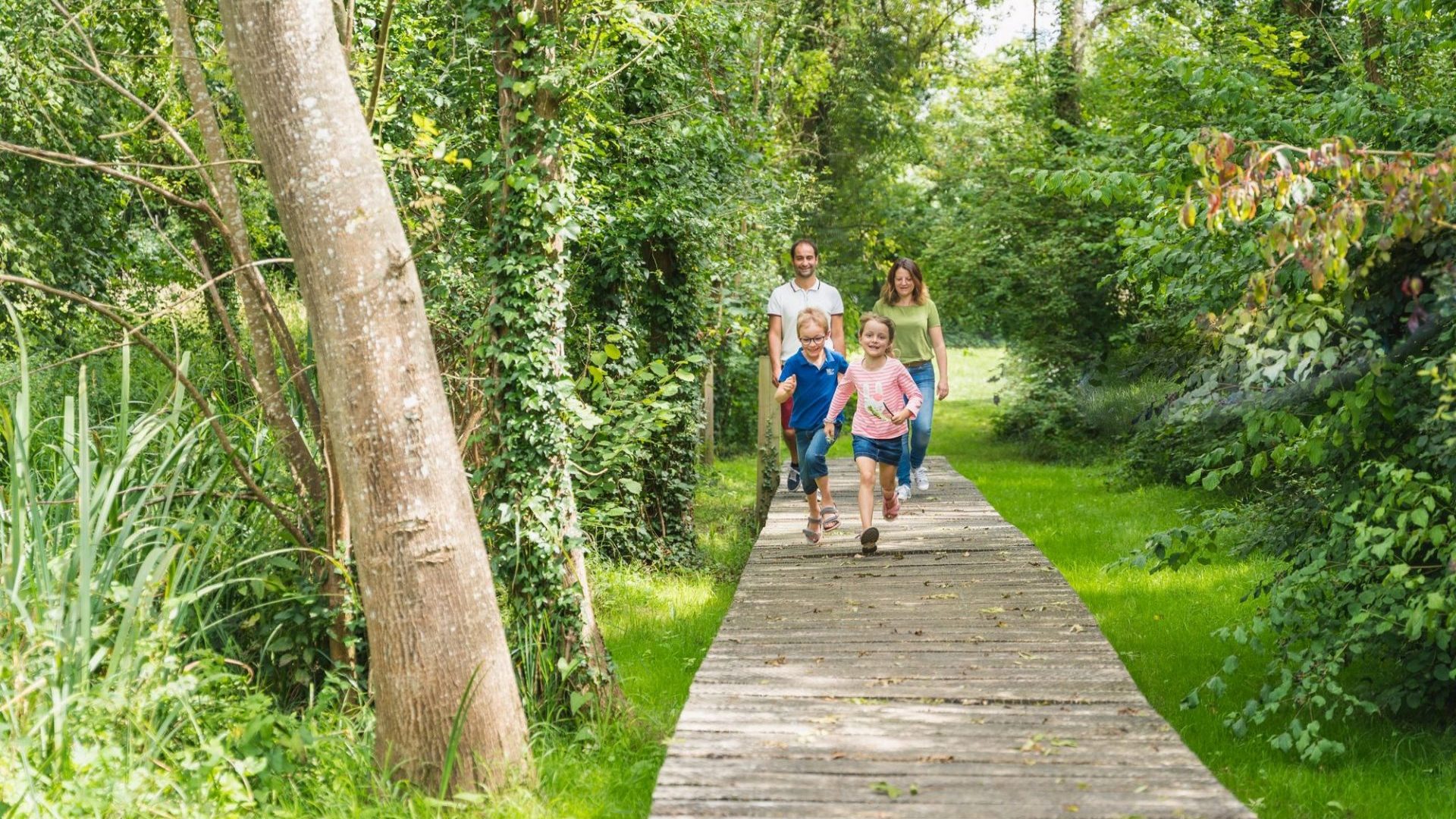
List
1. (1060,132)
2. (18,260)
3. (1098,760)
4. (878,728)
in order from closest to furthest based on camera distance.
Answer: (1098,760)
(878,728)
(18,260)
(1060,132)

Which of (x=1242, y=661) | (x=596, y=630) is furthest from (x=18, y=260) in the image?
(x=1242, y=661)

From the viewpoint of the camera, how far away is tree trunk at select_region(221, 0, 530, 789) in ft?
14.1

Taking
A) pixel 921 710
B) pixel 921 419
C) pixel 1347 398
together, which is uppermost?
pixel 1347 398

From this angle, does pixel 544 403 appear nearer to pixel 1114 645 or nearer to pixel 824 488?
pixel 824 488

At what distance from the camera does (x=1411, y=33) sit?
6602mm

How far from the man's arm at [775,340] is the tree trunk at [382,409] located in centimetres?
475

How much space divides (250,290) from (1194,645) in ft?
18.5

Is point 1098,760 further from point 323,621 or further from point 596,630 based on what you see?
point 323,621

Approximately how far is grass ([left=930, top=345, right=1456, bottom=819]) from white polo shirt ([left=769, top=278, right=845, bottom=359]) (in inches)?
111

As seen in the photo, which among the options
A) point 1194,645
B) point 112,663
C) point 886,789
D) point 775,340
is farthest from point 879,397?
point 112,663

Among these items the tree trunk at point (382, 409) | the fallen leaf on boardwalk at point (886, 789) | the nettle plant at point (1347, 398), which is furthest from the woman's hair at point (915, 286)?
the fallen leaf on boardwalk at point (886, 789)

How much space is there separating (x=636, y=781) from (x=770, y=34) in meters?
13.5

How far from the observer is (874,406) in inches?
293

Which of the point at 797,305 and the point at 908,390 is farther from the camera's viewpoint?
the point at 797,305
